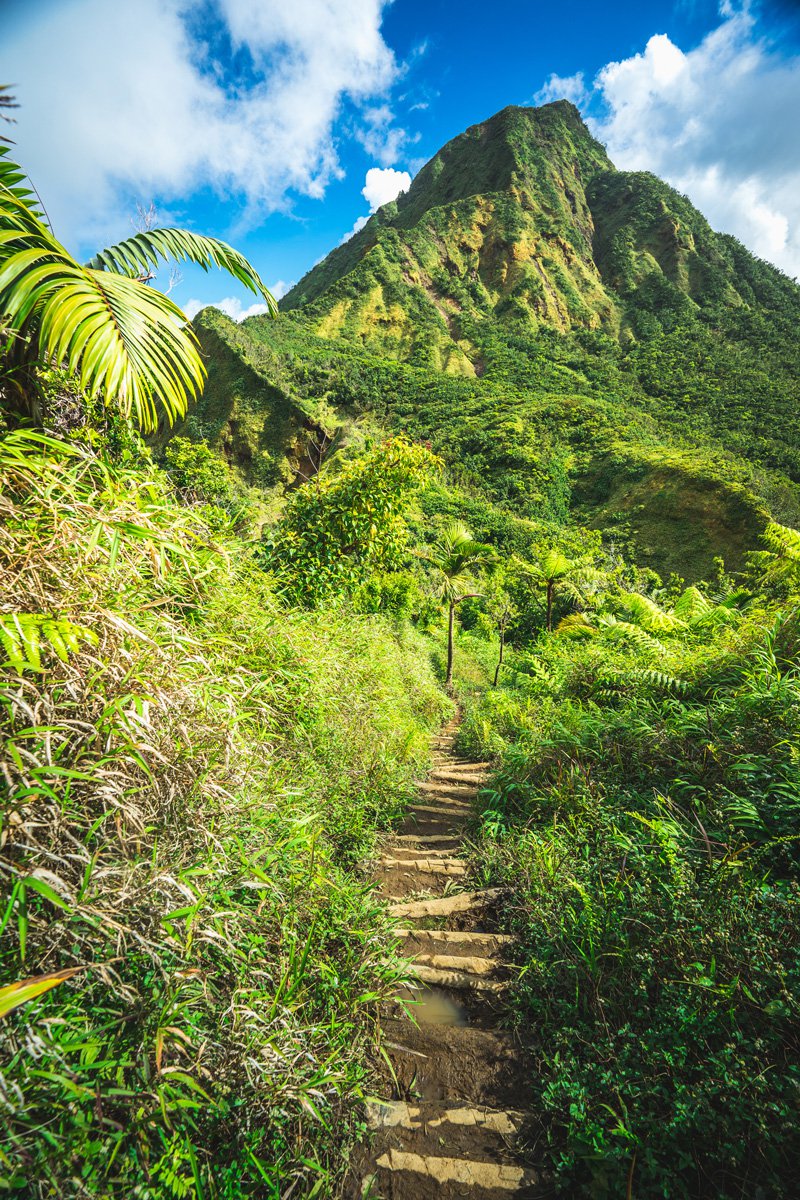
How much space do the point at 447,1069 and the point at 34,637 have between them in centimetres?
240

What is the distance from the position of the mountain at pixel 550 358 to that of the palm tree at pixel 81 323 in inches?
1178

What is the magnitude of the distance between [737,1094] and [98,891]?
2.20 metres

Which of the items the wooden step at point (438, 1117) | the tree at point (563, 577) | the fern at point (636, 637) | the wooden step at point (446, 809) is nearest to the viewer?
the wooden step at point (438, 1117)

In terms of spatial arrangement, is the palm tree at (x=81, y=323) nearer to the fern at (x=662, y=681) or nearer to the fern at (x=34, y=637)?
the fern at (x=34, y=637)

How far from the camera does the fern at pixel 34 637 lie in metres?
1.56

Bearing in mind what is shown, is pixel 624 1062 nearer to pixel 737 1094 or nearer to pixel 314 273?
pixel 737 1094

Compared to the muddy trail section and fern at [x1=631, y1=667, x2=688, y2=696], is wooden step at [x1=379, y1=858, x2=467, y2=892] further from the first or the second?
fern at [x1=631, y1=667, x2=688, y2=696]

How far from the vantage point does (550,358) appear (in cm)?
6119

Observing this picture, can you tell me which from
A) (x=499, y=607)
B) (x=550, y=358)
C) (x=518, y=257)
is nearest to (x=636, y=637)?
(x=499, y=607)

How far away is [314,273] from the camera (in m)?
96.7

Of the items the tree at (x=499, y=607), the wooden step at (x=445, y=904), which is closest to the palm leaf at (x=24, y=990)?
the wooden step at (x=445, y=904)

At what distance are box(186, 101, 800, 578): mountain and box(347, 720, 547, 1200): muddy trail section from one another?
3055 cm

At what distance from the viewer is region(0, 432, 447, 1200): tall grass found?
121cm

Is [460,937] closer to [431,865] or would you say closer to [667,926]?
[431,865]
